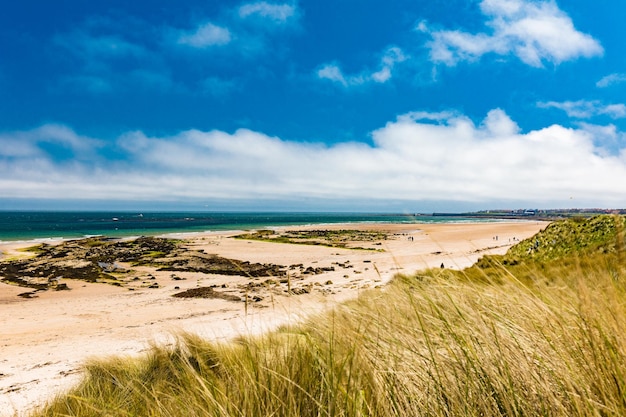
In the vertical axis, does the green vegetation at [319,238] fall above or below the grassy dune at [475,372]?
below

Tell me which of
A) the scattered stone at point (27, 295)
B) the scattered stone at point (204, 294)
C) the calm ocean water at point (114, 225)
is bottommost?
the scattered stone at point (27, 295)

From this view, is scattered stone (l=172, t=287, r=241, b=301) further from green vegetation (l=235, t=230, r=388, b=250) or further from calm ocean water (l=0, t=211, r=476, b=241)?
green vegetation (l=235, t=230, r=388, b=250)

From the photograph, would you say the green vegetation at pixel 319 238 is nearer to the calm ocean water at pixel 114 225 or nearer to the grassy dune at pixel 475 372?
the calm ocean water at pixel 114 225

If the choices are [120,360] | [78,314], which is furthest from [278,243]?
[120,360]

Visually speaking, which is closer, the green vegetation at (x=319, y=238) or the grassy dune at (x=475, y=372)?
the grassy dune at (x=475, y=372)

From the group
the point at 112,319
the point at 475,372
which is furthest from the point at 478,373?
the point at 112,319

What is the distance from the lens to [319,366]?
2.25 m

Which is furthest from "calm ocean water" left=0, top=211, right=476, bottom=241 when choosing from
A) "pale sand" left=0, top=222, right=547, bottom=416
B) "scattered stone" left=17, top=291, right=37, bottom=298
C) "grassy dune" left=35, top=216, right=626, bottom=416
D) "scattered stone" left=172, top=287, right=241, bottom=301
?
"scattered stone" left=17, top=291, right=37, bottom=298

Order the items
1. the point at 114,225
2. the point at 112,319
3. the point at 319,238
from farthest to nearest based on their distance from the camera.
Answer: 1. the point at 114,225
2. the point at 319,238
3. the point at 112,319

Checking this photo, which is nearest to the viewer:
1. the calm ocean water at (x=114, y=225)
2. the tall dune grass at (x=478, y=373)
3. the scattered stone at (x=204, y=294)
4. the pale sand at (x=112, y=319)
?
the tall dune grass at (x=478, y=373)

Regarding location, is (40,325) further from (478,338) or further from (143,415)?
(478,338)

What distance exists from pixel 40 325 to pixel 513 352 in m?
13.1

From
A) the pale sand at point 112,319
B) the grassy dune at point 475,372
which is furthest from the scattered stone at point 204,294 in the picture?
the grassy dune at point 475,372

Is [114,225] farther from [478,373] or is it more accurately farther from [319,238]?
[478,373]
